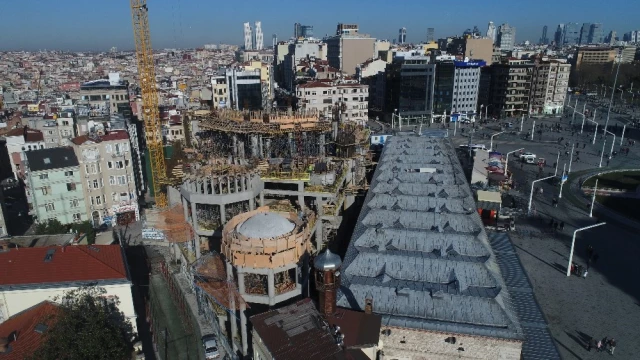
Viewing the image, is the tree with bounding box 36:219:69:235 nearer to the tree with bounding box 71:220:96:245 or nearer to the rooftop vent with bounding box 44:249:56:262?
the tree with bounding box 71:220:96:245

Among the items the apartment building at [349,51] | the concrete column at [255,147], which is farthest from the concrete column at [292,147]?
the apartment building at [349,51]

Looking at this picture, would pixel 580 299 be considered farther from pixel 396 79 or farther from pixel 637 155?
pixel 396 79

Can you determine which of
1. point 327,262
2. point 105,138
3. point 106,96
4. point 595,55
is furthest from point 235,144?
point 595,55

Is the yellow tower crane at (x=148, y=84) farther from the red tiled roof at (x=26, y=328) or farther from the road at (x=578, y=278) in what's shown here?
the road at (x=578, y=278)

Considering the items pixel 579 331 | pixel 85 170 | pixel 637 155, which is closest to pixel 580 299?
pixel 579 331

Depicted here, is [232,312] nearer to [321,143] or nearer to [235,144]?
[235,144]

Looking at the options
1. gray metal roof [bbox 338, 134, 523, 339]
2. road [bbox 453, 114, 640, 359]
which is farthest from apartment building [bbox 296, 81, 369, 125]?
gray metal roof [bbox 338, 134, 523, 339]

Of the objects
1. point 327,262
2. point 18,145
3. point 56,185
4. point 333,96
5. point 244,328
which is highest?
point 333,96
